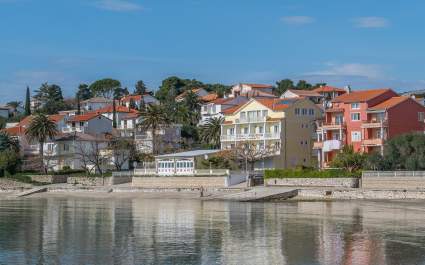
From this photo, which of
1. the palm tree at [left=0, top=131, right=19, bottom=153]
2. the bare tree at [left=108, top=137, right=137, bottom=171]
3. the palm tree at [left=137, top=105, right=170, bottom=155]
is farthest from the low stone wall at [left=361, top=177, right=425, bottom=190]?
the palm tree at [left=0, top=131, right=19, bottom=153]

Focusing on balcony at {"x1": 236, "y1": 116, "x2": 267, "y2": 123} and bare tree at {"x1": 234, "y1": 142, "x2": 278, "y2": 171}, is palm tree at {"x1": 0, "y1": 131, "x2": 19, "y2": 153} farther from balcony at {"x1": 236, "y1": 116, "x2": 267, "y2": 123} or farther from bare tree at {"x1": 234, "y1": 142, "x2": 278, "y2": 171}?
bare tree at {"x1": 234, "y1": 142, "x2": 278, "y2": 171}

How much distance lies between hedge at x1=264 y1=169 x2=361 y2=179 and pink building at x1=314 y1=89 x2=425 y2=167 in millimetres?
10051

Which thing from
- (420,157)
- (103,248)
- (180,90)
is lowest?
(103,248)

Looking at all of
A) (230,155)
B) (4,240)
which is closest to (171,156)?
(230,155)

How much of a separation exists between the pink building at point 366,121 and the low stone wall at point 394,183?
12.2 metres

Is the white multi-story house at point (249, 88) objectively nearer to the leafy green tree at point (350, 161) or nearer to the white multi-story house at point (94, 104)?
the white multi-story house at point (94, 104)

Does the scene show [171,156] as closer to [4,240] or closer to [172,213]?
[172,213]

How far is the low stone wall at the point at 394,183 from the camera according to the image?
64.1 meters

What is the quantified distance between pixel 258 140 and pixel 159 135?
20215 mm

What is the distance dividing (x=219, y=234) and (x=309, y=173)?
110 ft

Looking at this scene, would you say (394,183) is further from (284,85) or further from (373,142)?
(284,85)

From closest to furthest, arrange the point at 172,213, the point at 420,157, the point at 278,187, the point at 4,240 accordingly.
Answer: the point at 4,240 → the point at 172,213 → the point at 420,157 → the point at 278,187

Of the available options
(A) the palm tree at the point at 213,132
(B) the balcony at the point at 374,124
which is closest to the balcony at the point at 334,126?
(B) the balcony at the point at 374,124

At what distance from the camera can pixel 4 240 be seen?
38.2m
